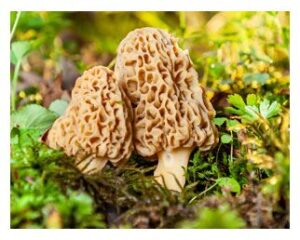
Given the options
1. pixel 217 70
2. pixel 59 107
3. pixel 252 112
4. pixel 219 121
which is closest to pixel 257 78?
pixel 217 70

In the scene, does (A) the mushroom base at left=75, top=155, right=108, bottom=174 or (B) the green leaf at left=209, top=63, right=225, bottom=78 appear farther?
(B) the green leaf at left=209, top=63, right=225, bottom=78

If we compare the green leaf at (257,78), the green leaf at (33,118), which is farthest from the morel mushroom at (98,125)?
the green leaf at (257,78)

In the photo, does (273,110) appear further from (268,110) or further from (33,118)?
(33,118)

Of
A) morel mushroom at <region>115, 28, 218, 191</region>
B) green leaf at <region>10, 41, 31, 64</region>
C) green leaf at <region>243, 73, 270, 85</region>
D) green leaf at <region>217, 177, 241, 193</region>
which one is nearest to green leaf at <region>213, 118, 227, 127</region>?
morel mushroom at <region>115, 28, 218, 191</region>

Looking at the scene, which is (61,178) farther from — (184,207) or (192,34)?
(192,34)

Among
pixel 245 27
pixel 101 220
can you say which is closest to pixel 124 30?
pixel 245 27

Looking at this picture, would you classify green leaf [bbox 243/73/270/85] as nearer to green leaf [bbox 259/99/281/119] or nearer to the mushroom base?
green leaf [bbox 259/99/281/119]
